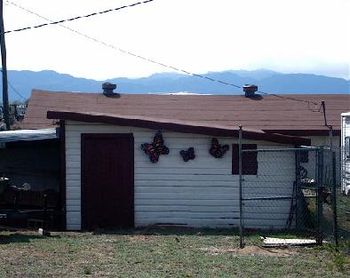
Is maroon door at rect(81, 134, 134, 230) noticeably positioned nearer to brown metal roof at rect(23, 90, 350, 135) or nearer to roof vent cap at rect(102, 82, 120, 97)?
brown metal roof at rect(23, 90, 350, 135)

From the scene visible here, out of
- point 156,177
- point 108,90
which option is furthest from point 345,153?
point 108,90

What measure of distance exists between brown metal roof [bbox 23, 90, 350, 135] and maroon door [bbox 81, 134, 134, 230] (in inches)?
357

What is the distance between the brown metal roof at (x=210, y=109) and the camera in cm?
2395

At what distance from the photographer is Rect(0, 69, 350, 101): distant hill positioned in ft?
423

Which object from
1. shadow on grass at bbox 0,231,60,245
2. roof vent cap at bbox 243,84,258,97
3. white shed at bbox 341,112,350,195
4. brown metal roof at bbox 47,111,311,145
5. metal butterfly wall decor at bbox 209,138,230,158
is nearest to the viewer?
shadow on grass at bbox 0,231,60,245

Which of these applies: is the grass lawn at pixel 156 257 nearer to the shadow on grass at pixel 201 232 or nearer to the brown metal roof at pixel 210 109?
the shadow on grass at pixel 201 232

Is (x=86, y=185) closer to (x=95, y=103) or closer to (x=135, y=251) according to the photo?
(x=135, y=251)

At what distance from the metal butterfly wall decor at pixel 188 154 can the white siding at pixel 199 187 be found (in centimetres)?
10

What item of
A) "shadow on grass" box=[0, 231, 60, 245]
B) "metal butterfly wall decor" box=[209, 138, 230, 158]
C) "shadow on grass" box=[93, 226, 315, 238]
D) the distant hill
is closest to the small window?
"metal butterfly wall decor" box=[209, 138, 230, 158]

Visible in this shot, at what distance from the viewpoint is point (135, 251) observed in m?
10.6

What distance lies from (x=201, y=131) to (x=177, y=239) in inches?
113

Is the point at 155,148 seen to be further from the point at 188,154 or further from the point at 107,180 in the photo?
the point at 107,180

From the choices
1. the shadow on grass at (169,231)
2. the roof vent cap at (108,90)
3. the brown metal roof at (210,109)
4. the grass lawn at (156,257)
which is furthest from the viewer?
the roof vent cap at (108,90)

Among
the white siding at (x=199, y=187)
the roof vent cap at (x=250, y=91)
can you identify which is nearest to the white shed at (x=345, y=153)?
the white siding at (x=199, y=187)
